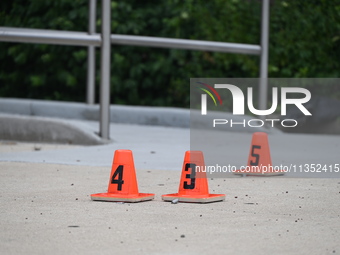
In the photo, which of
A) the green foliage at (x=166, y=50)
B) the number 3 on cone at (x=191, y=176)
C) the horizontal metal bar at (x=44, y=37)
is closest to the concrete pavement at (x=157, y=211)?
the number 3 on cone at (x=191, y=176)

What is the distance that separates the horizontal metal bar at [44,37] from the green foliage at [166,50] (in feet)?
16.9

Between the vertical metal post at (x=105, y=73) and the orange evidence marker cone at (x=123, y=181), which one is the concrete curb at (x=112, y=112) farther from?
the orange evidence marker cone at (x=123, y=181)

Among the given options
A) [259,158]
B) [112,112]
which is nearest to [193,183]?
[259,158]

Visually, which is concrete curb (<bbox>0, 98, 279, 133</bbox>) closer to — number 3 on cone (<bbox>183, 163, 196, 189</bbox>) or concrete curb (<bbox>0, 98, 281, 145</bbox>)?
concrete curb (<bbox>0, 98, 281, 145</bbox>)

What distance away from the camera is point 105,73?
45.2ft

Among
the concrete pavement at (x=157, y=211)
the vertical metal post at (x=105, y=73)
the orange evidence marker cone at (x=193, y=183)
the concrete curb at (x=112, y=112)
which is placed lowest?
the concrete pavement at (x=157, y=211)

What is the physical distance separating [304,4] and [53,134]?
7.67m

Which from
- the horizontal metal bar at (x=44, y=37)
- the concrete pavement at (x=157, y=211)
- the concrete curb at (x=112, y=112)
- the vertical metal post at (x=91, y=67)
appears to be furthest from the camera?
the concrete curb at (x=112, y=112)

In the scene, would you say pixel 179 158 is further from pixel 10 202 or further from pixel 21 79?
pixel 21 79

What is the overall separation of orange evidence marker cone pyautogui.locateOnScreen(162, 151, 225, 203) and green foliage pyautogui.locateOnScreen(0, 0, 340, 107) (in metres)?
11.1

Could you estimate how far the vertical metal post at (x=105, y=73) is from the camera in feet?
45.0

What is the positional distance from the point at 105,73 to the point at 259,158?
4.26 m

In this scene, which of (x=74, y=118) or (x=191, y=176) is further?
(x=74, y=118)

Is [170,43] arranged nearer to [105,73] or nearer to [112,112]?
[105,73]
